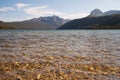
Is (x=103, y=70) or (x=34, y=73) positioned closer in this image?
(x=34, y=73)

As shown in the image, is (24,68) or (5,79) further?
(24,68)

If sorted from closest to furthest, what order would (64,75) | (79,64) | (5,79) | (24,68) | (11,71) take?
1. (5,79)
2. (64,75)
3. (11,71)
4. (24,68)
5. (79,64)

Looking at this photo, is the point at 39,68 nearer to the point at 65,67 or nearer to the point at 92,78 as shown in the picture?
the point at 65,67

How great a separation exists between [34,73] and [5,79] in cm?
212

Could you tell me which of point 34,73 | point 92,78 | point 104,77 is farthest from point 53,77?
point 104,77

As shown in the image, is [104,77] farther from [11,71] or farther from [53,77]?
[11,71]

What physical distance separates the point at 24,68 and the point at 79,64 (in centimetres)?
485

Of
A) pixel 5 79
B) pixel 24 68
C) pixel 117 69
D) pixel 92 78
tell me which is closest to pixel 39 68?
pixel 24 68

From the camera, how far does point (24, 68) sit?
13875 millimetres

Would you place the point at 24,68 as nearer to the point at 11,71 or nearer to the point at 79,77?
the point at 11,71

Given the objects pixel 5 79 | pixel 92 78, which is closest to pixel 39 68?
pixel 5 79

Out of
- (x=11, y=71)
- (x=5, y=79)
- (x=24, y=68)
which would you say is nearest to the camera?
(x=5, y=79)

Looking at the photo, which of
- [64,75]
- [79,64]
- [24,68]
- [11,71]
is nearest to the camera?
[64,75]

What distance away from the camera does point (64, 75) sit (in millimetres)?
11938
